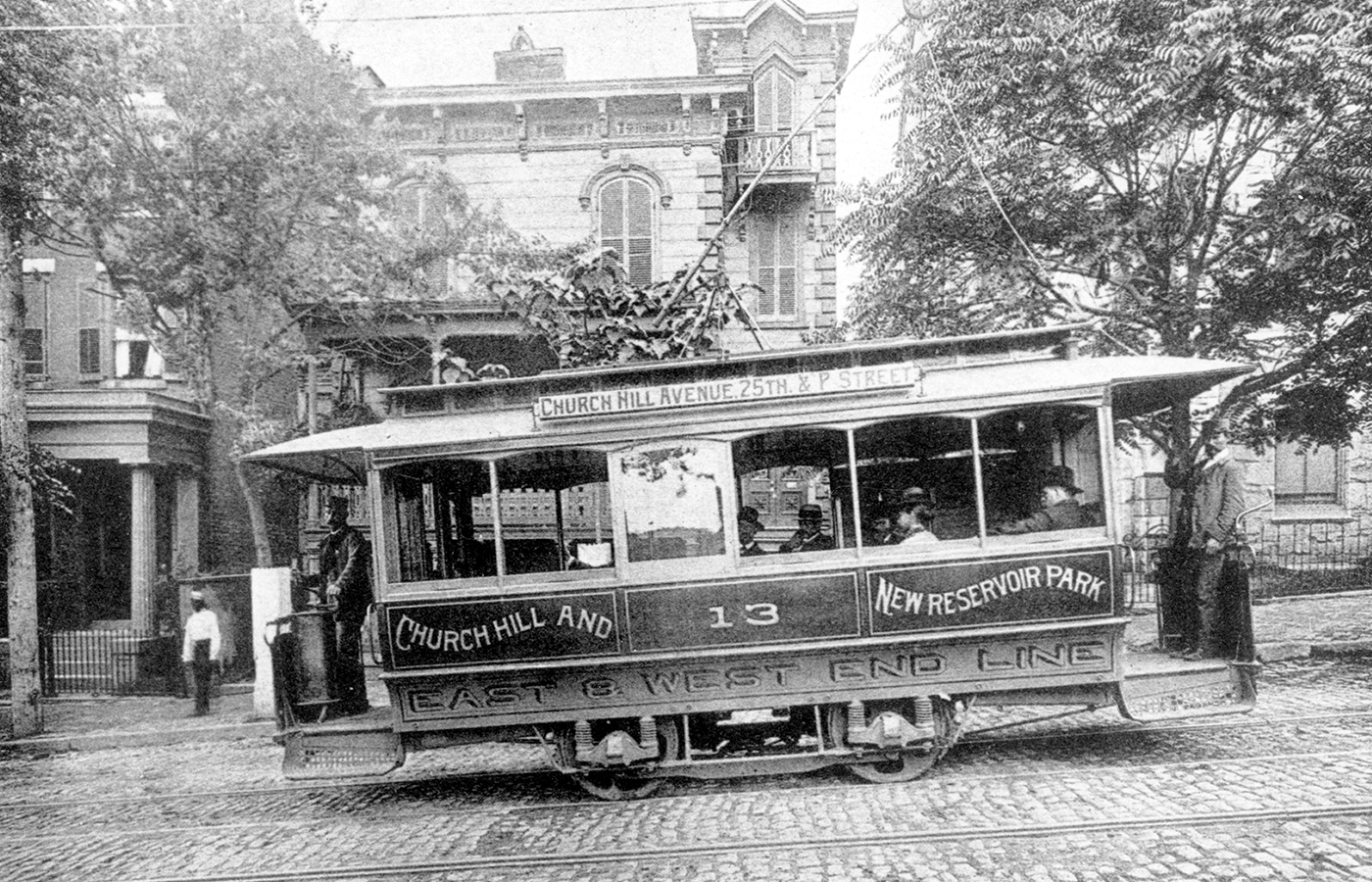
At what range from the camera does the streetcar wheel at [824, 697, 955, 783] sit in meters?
6.60

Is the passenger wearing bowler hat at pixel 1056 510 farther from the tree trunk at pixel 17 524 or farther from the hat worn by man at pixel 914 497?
the tree trunk at pixel 17 524

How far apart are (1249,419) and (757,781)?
761cm

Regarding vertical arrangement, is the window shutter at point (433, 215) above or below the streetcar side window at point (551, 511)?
above

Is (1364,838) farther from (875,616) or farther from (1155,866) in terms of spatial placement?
(875,616)

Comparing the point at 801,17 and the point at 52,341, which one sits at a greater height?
the point at 801,17

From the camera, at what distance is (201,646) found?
11562 millimetres

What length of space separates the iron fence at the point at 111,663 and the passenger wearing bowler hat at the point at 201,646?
4.74 ft

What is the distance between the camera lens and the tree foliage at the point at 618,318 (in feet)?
27.7

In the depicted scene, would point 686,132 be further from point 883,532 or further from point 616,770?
point 616,770

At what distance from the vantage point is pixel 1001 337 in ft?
22.0

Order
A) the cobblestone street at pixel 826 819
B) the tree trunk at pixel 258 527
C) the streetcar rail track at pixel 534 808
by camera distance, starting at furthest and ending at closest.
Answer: the tree trunk at pixel 258 527
the streetcar rail track at pixel 534 808
the cobblestone street at pixel 826 819

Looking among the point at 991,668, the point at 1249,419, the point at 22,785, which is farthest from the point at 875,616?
the point at 22,785

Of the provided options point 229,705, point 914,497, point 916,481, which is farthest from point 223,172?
point 914,497

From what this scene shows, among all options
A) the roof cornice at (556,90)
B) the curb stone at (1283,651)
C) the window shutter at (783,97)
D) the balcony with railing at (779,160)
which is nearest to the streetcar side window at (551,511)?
the curb stone at (1283,651)
